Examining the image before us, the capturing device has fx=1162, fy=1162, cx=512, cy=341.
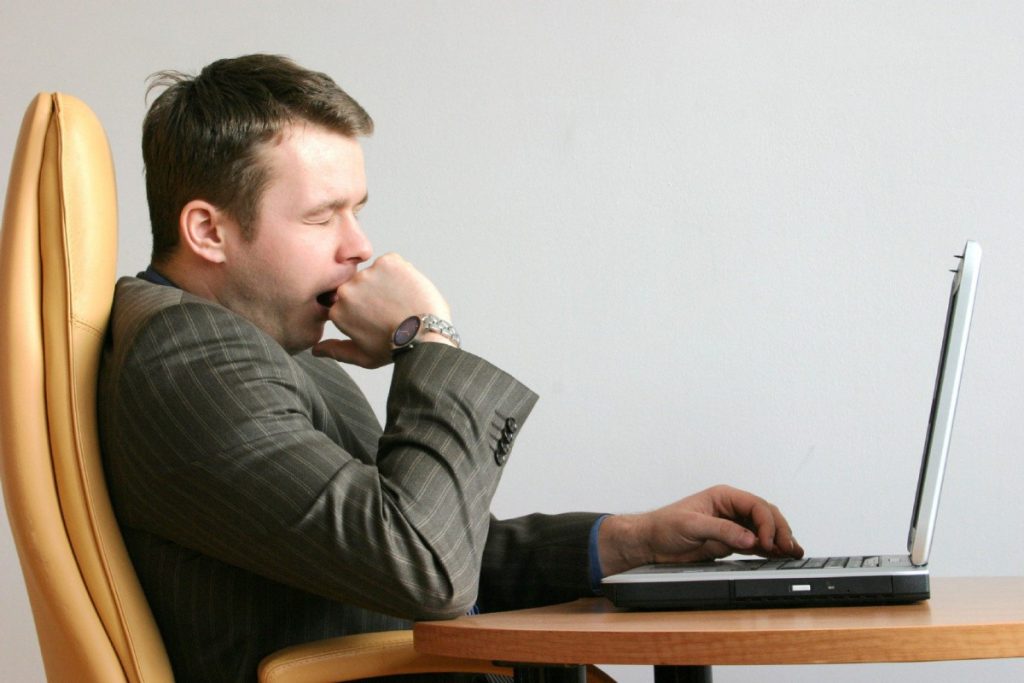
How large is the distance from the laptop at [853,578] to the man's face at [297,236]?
20.7 inches

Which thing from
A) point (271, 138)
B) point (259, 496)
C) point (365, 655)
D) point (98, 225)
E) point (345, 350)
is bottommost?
point (365, 655)

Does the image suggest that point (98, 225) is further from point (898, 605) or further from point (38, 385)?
point (898, 605)

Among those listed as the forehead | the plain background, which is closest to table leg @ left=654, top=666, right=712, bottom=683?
the forehead

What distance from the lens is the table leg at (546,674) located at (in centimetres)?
101

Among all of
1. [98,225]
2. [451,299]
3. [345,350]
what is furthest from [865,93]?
[98,225]

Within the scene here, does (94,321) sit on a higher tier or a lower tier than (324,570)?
higher

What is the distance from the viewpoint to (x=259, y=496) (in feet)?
3.44

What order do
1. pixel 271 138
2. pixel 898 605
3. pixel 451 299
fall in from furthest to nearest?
pixel 451 299, pixel 271 138, pixel 898 605

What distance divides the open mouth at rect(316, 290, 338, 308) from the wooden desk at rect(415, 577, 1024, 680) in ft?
1.67

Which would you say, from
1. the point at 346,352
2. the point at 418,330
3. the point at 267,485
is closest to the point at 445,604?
the point at 267,485

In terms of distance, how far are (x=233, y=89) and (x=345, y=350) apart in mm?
335

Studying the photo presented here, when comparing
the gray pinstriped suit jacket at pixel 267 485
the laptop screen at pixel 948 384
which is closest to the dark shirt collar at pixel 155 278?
the gray pinstriped suit jacket at pixel 267 485

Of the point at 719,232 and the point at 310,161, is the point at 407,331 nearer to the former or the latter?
the point at 310,161

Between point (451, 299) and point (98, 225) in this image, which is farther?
point (451, 299)
